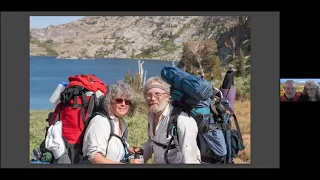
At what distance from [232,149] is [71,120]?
2221 millimetres

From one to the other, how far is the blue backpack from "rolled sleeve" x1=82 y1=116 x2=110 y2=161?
0.82m

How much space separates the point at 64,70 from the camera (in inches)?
333

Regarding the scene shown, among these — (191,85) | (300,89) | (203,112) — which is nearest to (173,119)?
(203,112)

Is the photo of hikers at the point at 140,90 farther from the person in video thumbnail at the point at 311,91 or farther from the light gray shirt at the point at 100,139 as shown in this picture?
the person in video thumbnail at the point at 311,91

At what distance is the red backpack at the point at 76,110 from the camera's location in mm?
7793

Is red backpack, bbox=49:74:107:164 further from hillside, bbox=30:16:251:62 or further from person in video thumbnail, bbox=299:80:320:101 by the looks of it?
person in video thumbnail, bbox=299:80:320:101

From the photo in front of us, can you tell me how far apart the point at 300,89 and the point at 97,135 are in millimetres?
2899

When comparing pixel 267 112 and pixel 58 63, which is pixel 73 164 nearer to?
pixel 58 63

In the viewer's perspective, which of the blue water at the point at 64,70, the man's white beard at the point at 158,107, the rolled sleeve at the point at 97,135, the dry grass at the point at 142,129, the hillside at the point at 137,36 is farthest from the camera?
the hillside at the point at 137,36

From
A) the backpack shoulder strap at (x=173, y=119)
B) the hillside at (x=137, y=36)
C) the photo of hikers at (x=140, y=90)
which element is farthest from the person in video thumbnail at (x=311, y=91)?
the backpack shoulder strap at (x=173, y=119)

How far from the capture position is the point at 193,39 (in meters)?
8.66

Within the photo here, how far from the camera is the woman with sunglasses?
25.4 ft

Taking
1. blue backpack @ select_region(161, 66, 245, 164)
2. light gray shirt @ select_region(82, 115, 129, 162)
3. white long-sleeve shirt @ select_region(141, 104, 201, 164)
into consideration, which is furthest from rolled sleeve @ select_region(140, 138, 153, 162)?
light gray shirt @ select_region(82, 115, 129, 162)

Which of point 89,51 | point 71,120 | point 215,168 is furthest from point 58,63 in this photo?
point 215,168
